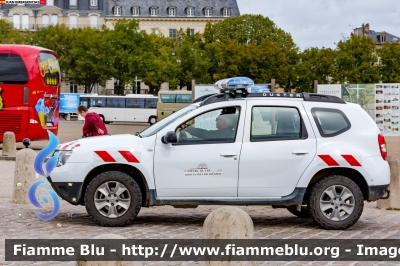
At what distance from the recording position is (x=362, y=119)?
36.3ft

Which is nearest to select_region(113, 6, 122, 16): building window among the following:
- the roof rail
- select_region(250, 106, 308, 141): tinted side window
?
the roof rail

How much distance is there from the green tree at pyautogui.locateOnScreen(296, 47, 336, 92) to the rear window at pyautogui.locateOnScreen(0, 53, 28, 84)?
59211mm

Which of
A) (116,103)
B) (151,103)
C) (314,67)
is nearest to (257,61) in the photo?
(314,67)

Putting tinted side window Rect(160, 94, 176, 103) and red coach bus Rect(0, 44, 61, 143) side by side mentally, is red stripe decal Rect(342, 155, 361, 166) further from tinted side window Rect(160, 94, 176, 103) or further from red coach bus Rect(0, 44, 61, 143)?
tinted side window Rect(160, 94, 176, 103)

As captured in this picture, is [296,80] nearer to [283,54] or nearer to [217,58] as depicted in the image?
[283,54]

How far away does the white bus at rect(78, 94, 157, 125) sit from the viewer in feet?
253

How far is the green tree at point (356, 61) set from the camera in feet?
277

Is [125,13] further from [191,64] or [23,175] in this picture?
[23,175]

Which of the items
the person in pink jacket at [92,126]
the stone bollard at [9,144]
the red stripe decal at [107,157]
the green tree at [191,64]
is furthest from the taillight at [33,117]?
the green tree at [191,64]

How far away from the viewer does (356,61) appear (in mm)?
85938

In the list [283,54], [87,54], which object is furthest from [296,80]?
[87,54]

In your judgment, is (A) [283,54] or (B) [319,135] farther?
(A) [283,54]

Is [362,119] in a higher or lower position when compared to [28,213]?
higher

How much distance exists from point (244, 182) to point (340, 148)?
4.21ft
